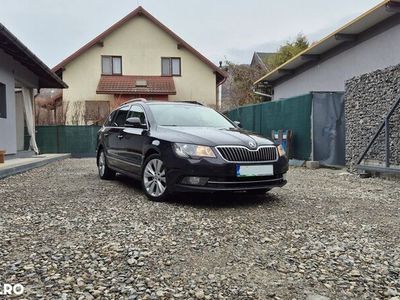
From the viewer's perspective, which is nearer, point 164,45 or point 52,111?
point 52,111

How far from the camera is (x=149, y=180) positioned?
593 cm

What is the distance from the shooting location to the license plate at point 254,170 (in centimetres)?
521

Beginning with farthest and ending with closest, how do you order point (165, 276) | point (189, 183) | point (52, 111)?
point (52, 111)
point (189, 183)
point (165, 276)

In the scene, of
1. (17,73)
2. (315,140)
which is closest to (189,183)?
(315,140)

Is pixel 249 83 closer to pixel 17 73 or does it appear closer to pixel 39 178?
pixel 17 73

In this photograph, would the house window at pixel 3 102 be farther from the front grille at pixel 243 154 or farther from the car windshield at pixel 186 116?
the front grille at pixel 243 154

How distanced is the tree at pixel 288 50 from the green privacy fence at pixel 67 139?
15.1 metres

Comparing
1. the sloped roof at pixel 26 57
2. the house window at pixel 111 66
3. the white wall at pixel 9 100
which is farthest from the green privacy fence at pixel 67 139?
the house window at pixel 111 66

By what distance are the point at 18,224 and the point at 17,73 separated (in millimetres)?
10419

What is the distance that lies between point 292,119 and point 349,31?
334cm

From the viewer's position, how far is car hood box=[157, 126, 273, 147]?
535 cm

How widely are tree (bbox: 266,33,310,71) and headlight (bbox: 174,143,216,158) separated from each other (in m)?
24.2

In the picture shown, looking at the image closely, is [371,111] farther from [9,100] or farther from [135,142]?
[9,100]

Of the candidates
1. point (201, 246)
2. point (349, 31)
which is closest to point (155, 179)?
point (201, 246)
